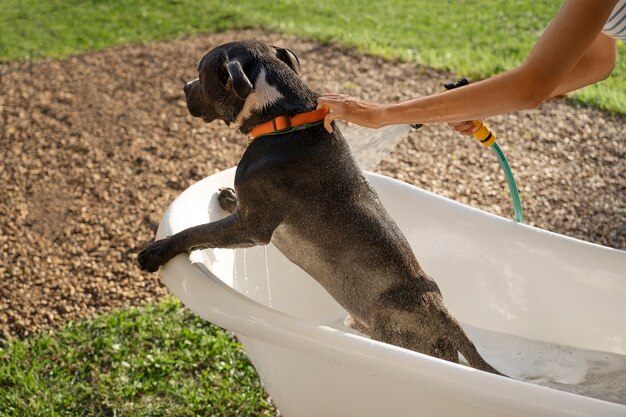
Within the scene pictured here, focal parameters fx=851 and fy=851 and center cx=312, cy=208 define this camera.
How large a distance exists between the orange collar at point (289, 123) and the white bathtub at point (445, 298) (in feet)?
1.46

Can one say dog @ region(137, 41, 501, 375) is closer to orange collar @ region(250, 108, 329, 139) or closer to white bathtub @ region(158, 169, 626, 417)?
orange collar @ region(250, 108, 329, 139)

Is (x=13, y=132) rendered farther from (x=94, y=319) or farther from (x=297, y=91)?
(x=297, y=91)

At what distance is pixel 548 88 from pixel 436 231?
4.08 ft

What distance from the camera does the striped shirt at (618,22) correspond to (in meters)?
2.19

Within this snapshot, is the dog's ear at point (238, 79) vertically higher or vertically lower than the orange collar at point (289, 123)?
higher

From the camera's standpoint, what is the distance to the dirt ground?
398cm

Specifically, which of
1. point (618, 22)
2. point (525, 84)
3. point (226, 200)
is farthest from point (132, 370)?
point (618, 22)

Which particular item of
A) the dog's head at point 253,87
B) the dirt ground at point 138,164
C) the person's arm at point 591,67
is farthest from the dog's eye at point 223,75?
the dirt ground at point 138,164

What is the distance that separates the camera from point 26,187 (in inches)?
183

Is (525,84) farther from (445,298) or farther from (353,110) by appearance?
(445,298)

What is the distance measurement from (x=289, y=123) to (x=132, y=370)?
1421mm

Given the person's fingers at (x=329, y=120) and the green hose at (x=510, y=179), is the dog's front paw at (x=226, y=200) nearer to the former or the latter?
the person's fingers at (x=329, y=120)

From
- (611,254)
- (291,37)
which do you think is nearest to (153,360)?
(611,254)

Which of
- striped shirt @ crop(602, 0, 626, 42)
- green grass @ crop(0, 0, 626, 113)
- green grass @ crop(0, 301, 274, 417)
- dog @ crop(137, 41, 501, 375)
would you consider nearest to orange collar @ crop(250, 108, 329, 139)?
dog @ crop(137, 41, 501, 375)
